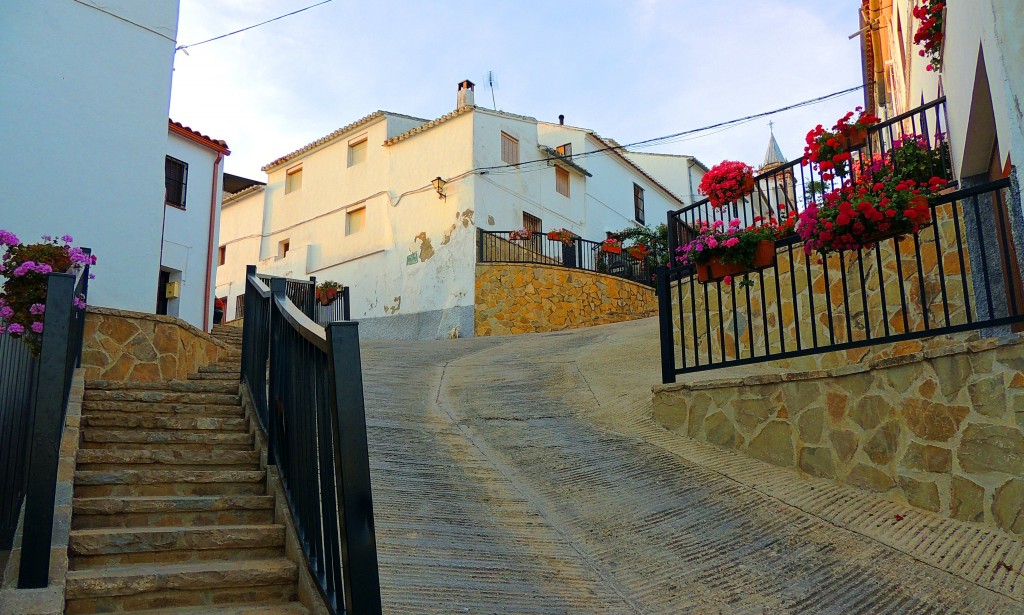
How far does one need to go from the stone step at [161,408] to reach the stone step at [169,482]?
121 centimetres

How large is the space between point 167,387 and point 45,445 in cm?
296

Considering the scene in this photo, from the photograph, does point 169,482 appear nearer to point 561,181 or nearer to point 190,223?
point 190,223

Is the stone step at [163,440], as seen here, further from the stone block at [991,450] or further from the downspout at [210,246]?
the downspout at [210,246]

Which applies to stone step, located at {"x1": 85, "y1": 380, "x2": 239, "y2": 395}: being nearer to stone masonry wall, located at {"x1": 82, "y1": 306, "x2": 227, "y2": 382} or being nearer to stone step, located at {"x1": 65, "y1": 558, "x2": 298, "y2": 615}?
stone step, located at {"x1": 65, "y1": 558, "x2": 298, "y2": 615}

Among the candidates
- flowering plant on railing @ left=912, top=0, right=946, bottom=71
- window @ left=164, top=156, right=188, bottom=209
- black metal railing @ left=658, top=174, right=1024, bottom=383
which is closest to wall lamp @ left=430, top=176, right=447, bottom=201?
window @ left=164, top=156, right=188, bottom=209

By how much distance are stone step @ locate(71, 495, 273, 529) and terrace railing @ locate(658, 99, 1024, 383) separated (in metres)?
3.12

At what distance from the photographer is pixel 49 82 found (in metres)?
9.95

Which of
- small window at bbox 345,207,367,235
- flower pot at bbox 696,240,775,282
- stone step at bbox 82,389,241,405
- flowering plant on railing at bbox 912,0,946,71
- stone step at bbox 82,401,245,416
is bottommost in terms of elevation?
stone step at bbox 82,401,245,416

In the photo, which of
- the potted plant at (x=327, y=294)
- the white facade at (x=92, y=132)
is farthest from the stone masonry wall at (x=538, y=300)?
the white facade at (x=92, y=132)

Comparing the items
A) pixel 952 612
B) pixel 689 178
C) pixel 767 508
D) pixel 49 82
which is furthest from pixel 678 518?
pixel 689 178

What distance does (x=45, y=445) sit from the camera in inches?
117

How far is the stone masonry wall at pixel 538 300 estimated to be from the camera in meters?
18.4

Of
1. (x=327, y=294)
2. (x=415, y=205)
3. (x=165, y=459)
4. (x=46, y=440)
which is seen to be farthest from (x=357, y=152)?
(x=46, y=440)

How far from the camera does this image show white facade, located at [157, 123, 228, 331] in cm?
1480
